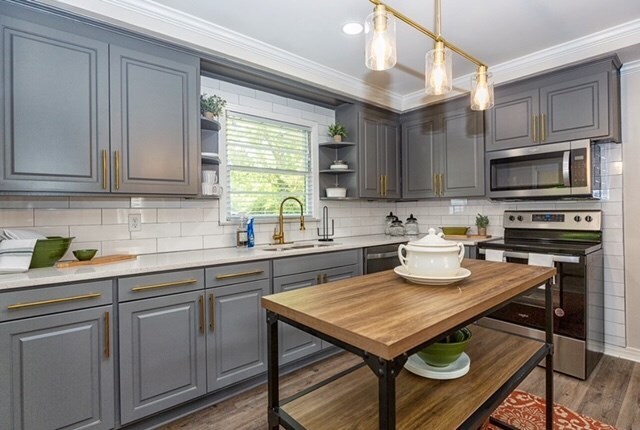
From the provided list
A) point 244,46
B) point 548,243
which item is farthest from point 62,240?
point 548,243

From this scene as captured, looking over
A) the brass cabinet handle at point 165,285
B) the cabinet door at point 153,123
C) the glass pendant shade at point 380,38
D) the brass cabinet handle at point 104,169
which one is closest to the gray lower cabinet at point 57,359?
the brass cabinet handle at point 165,285

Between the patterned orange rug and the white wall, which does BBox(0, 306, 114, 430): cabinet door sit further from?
the patterned orange rug

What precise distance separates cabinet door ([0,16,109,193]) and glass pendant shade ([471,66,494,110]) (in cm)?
208

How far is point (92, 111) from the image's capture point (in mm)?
1970

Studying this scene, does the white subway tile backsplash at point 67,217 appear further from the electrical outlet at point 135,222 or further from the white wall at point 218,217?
the electrical outlet at point 135,222

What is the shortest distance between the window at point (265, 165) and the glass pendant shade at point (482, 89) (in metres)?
1.87

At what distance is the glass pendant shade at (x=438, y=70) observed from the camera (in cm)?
159

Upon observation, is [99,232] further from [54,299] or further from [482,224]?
[482,224]

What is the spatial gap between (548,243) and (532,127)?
Answer: 0.99 m

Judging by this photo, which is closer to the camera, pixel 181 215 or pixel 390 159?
pixel 181 215

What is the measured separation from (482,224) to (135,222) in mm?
3168

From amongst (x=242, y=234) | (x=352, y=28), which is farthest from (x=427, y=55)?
(x=242, y=234)

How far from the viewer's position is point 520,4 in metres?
2.18

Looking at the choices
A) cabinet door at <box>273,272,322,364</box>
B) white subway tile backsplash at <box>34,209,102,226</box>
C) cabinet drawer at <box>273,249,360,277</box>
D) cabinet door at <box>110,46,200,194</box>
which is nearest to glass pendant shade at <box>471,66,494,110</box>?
cabinet drawer at <box>273,249,360,277</box>
